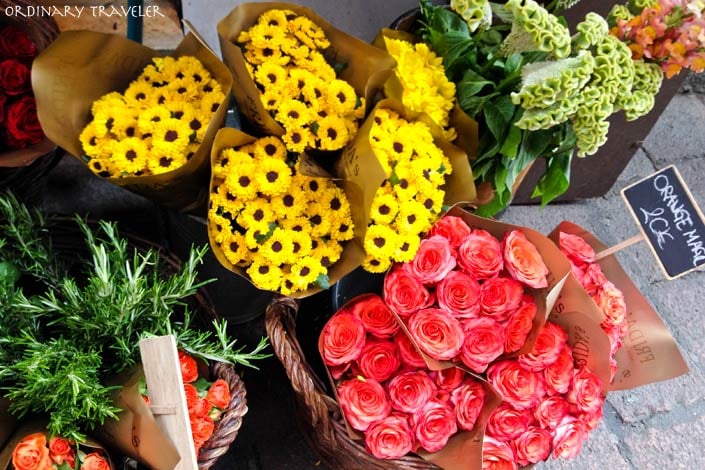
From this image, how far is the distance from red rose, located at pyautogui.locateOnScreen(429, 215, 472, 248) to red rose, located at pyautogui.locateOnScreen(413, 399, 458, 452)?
32 centimetres

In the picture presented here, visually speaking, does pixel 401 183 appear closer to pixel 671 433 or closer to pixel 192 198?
pixel 192 198

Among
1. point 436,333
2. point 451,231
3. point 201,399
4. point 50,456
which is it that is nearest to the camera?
point 50,456

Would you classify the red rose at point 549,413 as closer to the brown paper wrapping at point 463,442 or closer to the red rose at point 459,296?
the brown paper wrapping at point 463,442

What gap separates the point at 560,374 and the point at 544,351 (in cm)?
6

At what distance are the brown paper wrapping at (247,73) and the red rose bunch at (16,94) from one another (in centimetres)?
44

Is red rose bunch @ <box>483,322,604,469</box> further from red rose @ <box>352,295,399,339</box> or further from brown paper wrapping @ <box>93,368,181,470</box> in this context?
brown paper wrapping @ <box>93,368,181,470</box>

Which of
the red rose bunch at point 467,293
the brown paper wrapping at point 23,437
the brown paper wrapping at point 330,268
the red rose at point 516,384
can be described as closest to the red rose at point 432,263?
the red rose bunch at point 467,293

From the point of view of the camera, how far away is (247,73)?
105 cm

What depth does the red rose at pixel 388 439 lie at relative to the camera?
3.62 feet

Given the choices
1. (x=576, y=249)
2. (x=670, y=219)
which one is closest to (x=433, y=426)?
(x=576, y=249)

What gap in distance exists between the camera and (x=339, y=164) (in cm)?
119

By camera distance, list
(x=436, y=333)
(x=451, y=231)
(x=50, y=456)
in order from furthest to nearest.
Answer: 1. (x=451, y=231)
2. (x=436, y=333)
3. (x=50, y=456)

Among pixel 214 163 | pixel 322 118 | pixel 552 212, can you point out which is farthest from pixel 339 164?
pixel 552 212

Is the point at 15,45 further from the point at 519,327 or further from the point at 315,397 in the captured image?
the point at 519,327
